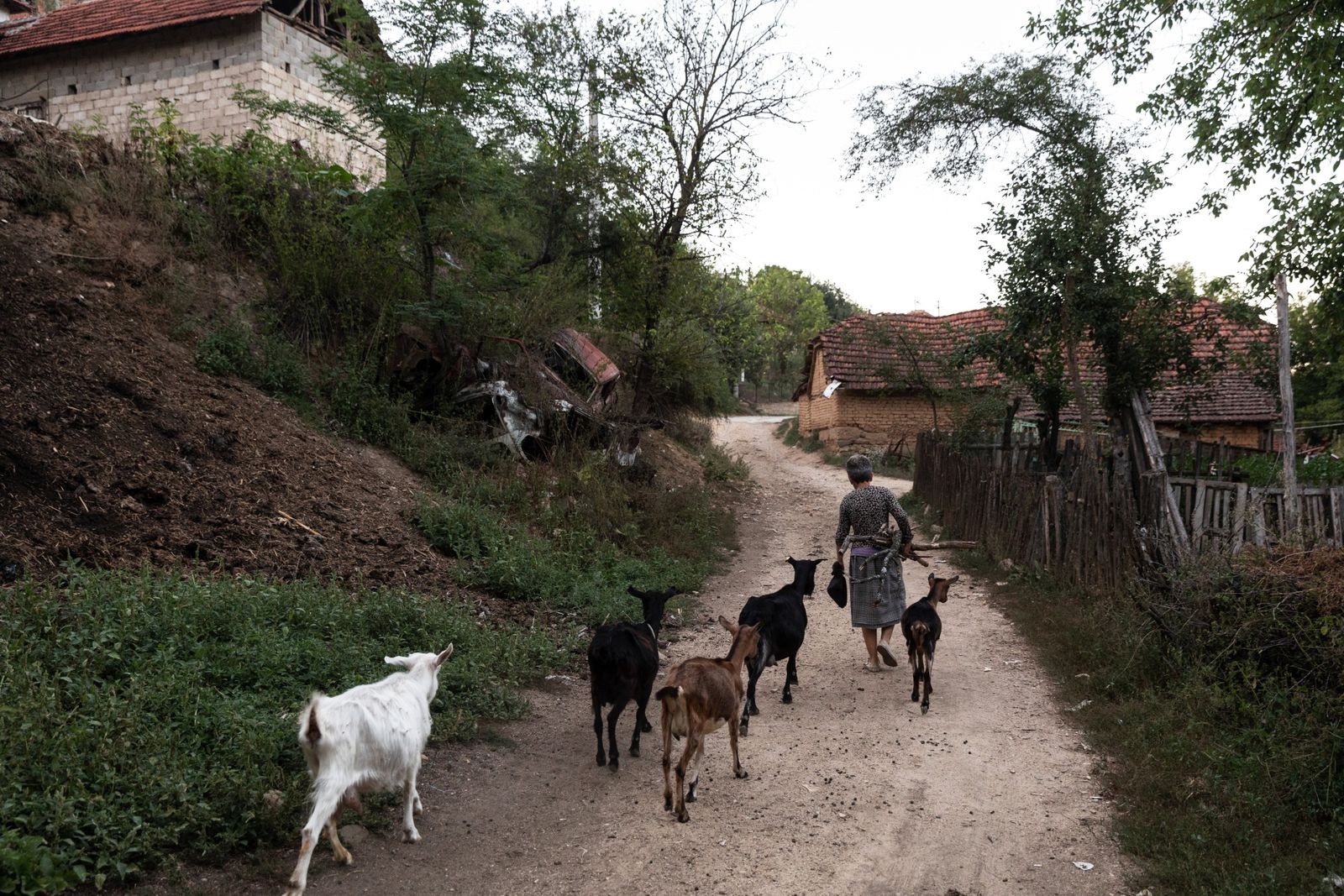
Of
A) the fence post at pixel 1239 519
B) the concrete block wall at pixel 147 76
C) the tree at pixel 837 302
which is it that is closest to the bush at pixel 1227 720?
the fence post at pixel 1239 519

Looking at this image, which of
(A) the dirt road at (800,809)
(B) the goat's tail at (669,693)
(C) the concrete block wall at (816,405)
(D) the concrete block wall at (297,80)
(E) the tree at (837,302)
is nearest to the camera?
(A) the dirt road at (800,809)

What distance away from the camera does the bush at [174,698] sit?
357 cm

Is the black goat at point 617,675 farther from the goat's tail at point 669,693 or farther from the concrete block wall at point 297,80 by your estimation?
the concrete block wall at point 297,80

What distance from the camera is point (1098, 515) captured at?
29.5 feet

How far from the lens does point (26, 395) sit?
7641mm

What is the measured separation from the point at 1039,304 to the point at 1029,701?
683cm

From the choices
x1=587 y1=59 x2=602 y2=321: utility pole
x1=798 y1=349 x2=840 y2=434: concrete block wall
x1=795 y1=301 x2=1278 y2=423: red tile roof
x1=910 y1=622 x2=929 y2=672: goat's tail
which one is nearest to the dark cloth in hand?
x1=910 y1=622 x2=929 y2=672: goat's tail

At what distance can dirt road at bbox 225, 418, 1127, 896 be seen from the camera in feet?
13.3

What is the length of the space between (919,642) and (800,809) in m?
2.08

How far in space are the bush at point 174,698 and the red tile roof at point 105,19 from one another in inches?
647

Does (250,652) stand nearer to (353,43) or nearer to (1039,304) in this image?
(353,43)

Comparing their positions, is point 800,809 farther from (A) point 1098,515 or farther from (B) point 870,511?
(A) point 1098,515

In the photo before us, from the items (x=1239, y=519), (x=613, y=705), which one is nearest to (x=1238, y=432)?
(x=1239, y=519)

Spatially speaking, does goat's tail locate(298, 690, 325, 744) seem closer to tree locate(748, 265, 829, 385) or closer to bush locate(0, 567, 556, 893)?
bush locate(0, 567, 556, 893)
